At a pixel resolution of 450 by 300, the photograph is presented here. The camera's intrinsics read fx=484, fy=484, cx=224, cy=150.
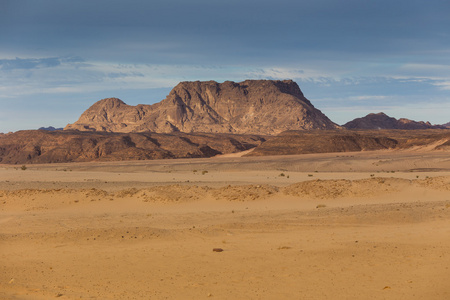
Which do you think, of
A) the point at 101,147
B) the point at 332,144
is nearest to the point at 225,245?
the point at 332,144

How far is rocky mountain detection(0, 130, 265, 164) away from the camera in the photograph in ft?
352

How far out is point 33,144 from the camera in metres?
125

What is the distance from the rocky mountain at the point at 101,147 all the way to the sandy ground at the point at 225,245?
252 ft

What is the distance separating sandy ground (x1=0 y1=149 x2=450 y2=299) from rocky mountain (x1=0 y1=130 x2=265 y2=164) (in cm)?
7690

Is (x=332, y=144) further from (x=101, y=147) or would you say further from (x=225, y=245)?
(x=225, y=245)

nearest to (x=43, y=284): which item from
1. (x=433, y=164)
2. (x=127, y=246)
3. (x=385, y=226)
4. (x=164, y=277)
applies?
(x=164, y=277)

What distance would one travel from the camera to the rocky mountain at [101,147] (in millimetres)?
A: 107438

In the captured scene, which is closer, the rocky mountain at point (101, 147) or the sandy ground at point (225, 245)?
the sandy ground at point (225, 245)

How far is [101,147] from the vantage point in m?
115

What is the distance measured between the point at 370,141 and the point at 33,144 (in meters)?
83.3

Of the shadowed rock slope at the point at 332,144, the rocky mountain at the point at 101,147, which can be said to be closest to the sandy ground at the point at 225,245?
the shadowed rock slope at the point at 332,144

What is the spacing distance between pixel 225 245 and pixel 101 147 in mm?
105645

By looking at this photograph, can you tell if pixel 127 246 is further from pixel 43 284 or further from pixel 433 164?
pixel 433 164

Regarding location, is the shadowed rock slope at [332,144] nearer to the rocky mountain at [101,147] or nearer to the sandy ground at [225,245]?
the rocky mountain at [101,147]
